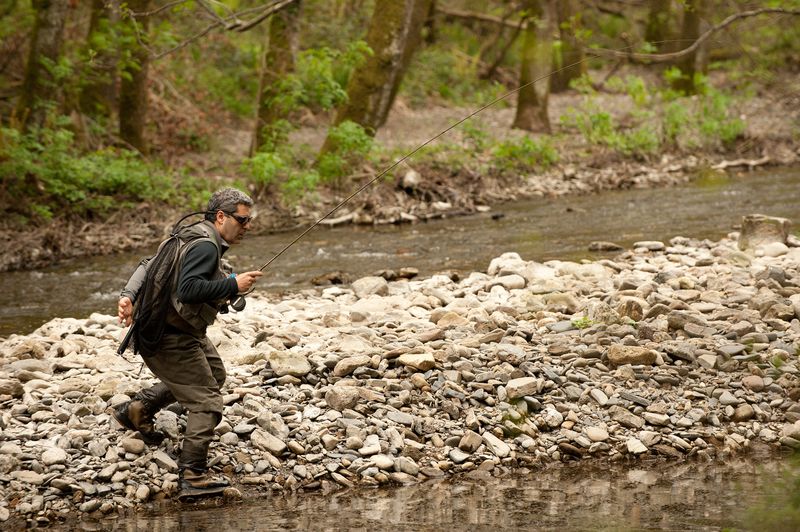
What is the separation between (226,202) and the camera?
16.1 feet

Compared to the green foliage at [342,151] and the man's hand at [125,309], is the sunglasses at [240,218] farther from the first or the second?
the green foliage at [342,151]

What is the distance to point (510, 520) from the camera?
14.8 ft

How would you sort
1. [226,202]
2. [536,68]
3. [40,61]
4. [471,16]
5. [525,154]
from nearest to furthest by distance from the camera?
1. [226,202]
2. [40,61]
3. [525,154]
4. [536,68]
5. [471,16]

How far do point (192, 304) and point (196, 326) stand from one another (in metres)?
0.15

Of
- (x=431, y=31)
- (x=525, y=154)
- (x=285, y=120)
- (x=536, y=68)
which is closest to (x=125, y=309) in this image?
(x=285, y=120)

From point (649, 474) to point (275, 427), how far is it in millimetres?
2103

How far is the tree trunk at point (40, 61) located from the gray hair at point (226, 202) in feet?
29.6

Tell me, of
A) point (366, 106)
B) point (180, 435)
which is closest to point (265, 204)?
point (366, 106)

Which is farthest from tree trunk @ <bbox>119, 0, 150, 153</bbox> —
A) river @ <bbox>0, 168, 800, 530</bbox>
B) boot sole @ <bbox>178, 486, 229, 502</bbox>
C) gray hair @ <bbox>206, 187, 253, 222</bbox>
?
boot sole @ <bbox>178, 486, 229, 502</bbox>

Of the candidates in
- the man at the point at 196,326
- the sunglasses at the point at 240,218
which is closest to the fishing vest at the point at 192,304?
the man at the point at 196,326

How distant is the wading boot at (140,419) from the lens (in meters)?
5.18

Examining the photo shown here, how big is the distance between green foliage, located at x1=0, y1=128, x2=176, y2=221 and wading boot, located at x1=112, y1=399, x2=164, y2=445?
7.29m

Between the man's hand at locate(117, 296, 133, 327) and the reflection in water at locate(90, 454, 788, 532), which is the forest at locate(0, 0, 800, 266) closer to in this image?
the reflection in water at locate(90, 454, 788, 532)

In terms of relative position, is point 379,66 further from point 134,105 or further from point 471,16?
point 471,16
